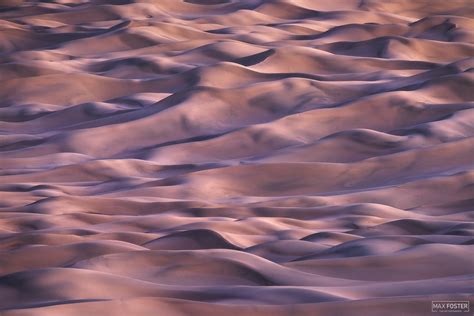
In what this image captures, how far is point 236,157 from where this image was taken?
344 cm

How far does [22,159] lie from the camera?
345cm

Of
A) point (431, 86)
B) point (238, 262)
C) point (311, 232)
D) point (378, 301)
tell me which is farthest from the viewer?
point (431, 86)

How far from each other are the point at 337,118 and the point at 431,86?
1.55 ft

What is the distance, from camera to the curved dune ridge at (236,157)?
6.35 feet

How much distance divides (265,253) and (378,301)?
59 cm

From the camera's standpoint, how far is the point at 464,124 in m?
3.52

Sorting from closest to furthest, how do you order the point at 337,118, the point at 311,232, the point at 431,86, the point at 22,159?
the point at 311,232, the point at 22,159, the point at 337,118, the point at 431,86

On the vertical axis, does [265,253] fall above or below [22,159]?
above

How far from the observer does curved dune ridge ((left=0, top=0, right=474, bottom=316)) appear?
1.93m

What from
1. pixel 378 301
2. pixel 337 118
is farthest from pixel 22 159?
pixel 378 301

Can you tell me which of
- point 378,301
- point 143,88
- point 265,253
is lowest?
point 143,88

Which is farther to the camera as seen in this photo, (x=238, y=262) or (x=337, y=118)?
(x=337, y=118)

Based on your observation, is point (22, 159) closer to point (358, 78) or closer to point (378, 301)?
point (358, 78)

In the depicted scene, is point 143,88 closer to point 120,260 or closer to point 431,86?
point 431,86
